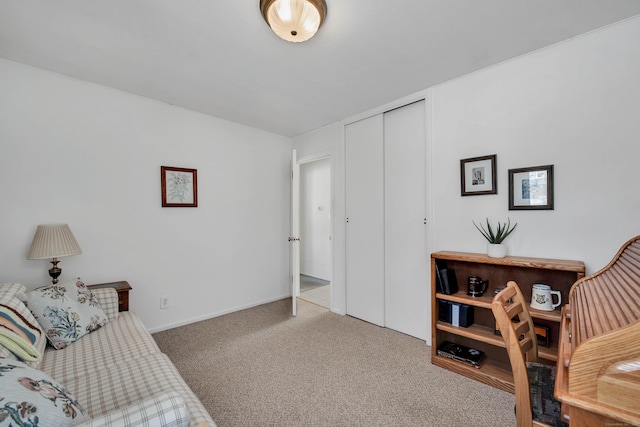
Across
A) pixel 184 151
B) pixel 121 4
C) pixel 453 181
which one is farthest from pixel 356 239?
pixel 121 4

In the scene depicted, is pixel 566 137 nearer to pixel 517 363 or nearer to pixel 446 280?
pixel 446 280

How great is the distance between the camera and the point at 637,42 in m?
1.65

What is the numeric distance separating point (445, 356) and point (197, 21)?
117 inches

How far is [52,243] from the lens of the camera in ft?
6.71

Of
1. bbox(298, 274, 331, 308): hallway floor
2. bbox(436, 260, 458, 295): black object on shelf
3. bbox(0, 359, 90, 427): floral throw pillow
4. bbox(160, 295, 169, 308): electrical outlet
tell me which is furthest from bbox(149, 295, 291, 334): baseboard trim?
bbox(436, 260, 458, 295): black object on shelf

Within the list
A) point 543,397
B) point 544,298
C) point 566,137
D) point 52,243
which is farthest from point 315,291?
point 566,137

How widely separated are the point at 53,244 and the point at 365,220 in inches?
109

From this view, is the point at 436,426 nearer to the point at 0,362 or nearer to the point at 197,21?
the point at 0,362

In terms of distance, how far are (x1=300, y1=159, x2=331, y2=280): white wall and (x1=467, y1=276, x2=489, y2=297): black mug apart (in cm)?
298

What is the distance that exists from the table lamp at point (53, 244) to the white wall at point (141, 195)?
236 mm

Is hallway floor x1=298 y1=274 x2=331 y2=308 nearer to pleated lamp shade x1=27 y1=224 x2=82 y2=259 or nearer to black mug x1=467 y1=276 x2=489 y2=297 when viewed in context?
black mug x1=467 y1=276 x2=489 y2=297

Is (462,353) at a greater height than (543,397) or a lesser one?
lesser

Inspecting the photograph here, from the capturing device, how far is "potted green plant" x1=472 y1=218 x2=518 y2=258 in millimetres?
1989

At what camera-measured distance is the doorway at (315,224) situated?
16.5 ft
